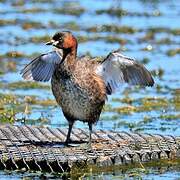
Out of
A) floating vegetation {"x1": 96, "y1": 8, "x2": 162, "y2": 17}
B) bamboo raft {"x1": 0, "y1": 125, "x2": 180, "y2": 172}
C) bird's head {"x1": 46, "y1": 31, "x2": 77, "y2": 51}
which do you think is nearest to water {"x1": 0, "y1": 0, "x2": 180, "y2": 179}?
floating vegetation {"x1": 96, "y1": 8, "x2": 162, "y2": 17}

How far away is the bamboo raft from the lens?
34.4 feet

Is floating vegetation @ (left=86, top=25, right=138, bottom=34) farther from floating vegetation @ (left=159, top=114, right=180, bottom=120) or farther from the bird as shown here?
the bird

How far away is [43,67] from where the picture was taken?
467 inches

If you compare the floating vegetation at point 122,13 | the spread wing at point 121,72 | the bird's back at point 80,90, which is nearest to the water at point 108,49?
the floating vegetation at point 122,13

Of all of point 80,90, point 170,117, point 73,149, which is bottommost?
point 170,117

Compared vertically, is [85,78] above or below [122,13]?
above

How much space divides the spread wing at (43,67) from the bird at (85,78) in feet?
0.40

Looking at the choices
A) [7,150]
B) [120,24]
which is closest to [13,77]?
[7,150]

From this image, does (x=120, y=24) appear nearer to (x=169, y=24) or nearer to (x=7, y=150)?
(x=169, y=24)

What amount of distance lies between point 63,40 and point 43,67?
0.92 metres

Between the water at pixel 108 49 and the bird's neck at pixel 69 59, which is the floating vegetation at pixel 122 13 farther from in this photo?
the bird's neck at pixel 69 59

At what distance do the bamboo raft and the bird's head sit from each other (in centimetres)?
115

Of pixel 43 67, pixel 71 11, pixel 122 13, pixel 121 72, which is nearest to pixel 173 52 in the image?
pixel 122 13

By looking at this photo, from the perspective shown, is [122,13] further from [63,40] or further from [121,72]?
[63,40]
